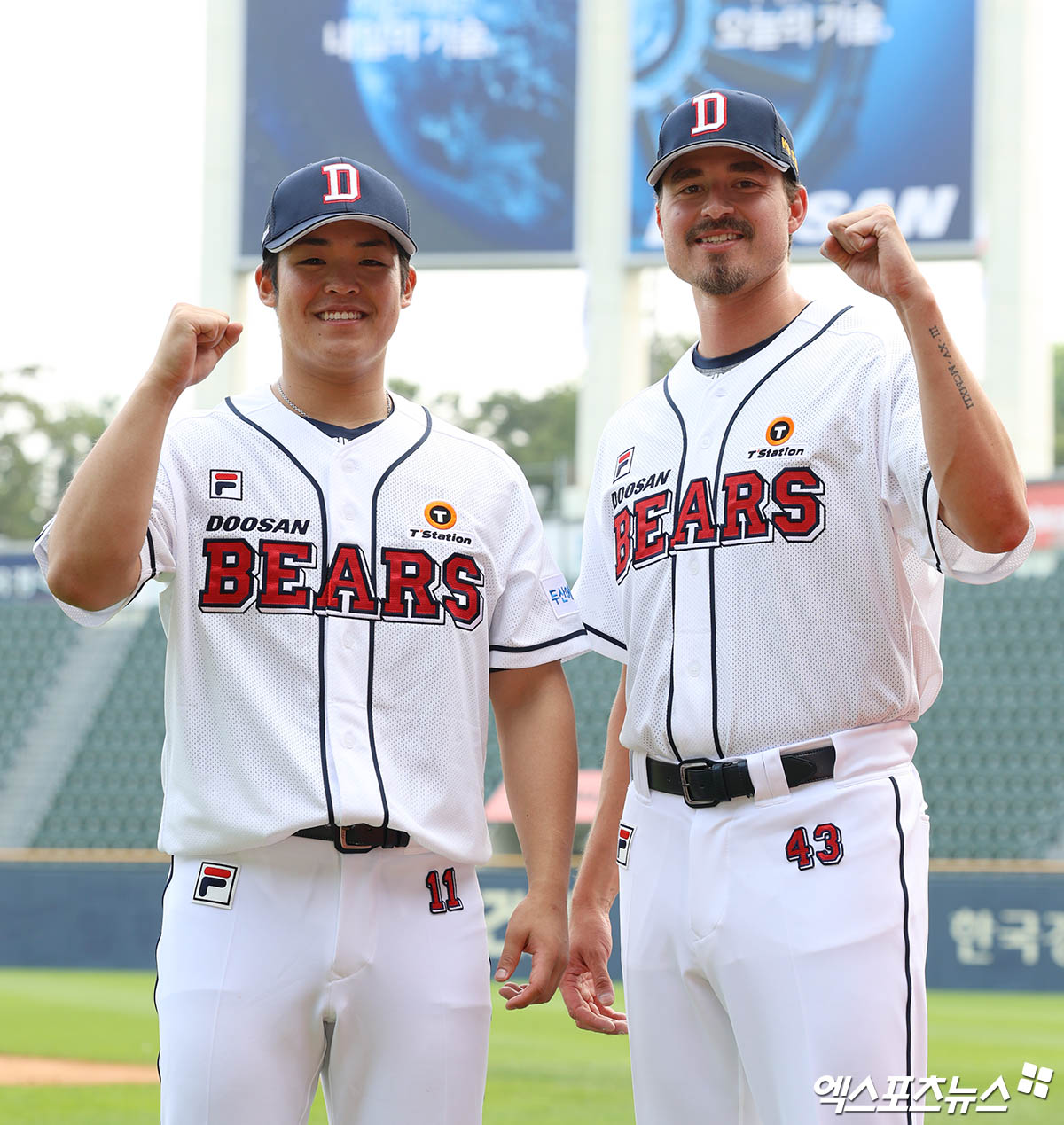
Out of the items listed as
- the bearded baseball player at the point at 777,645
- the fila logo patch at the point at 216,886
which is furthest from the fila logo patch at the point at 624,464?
the fila logo patch at the point at 216,886

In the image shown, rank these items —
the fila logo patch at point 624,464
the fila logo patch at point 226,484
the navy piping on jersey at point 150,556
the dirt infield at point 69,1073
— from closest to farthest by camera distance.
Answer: the navy piping on jersey at point 150,556 → the fila logo patch at point 226,484 → the fila logo patch at point 624,464 → the dirt infield at point 69,1073

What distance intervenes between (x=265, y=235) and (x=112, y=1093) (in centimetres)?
544

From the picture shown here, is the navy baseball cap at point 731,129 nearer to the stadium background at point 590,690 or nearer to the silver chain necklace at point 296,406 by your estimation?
the silver chain necklace at point 296,406

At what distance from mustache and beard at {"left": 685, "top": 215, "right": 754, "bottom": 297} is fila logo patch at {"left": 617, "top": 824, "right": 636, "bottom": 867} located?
948 mm

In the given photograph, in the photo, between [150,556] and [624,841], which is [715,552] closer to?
[624,841]

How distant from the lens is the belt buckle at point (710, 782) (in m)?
2.42

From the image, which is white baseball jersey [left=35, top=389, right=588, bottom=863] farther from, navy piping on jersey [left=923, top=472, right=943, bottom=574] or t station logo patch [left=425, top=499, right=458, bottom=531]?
navy piping on jersey [left=923, top=472, right=943, bottom=574]

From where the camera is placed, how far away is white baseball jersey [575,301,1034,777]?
2.42 metres

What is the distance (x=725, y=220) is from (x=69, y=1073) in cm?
645

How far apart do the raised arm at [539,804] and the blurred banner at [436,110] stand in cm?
1346

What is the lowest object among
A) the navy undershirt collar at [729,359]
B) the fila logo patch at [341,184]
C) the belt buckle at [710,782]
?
the belt buckle at [710,782]

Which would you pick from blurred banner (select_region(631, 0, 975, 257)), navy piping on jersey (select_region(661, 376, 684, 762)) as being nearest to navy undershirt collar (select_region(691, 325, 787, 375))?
navy piping on jersey (select_region(661, 376, 684, 762))

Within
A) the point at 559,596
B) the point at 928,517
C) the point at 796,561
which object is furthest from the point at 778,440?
the point at 559,596

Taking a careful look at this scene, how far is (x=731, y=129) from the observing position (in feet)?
8.46
